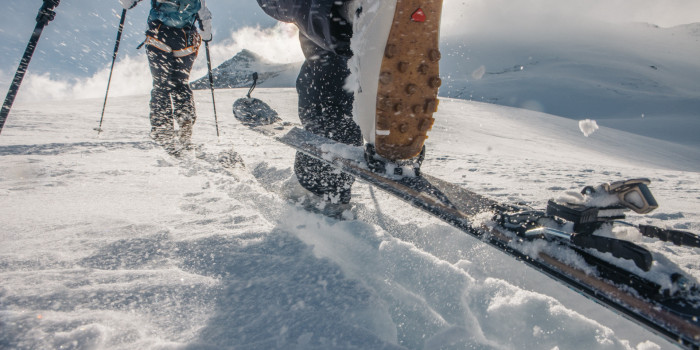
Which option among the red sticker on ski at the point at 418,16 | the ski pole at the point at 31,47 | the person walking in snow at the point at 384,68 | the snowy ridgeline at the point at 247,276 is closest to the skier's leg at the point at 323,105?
the person walking in snow at the point at 384,68

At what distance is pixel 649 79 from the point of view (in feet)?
91.9

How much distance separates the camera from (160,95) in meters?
2.99

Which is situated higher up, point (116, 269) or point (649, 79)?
point (649, 79)

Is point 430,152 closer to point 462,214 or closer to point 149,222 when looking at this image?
point 462,214

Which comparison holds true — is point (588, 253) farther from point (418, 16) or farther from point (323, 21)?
point (323, 21)

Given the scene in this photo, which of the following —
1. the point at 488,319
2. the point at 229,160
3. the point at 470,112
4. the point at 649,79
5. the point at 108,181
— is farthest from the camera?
the point at 649,79

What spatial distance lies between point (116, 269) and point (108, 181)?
1.03 m

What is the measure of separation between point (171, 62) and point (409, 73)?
2524 mm

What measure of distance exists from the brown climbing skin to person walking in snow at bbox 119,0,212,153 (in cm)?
203

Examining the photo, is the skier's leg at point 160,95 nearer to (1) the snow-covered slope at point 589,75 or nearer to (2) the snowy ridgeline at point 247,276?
(2) the snowy ridgeline at point 247,276

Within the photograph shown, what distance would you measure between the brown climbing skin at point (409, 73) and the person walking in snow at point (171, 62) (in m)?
2.03

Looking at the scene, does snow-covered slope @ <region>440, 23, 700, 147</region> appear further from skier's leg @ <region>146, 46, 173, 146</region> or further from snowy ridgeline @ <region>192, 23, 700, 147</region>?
skier's leg @ <region>146, 46, 173, 146</region>

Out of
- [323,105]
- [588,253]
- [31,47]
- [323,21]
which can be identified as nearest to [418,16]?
[323,21]

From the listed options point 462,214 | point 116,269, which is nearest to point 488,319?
point 462,214
